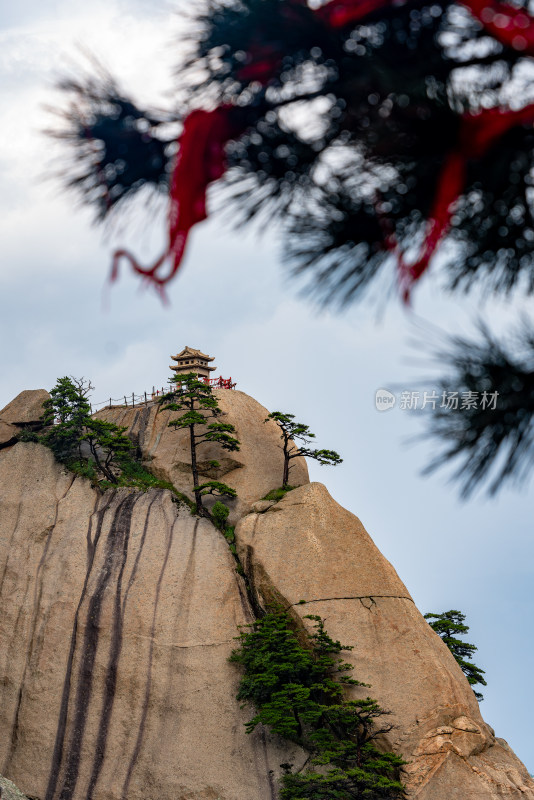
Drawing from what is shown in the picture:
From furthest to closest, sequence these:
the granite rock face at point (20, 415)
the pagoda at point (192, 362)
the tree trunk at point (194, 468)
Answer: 1. the pagoda at point (192, 362)
2. the granite rock face at point (20, 415)
3. the tree trunk at point (194, 468)

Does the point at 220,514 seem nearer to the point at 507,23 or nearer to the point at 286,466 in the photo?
the point at 286,466

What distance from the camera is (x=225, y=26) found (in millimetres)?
2502

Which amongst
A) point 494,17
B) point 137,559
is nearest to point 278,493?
point 137,559

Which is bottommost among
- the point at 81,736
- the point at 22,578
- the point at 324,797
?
the point at 324,797

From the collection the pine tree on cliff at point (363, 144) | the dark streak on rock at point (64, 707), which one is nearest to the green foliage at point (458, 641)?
the dark streak on rock at point (64, 707)

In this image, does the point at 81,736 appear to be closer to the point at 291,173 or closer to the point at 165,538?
the point at 165,538

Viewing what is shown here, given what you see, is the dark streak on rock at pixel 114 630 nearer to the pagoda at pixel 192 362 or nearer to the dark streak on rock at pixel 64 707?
the dark streak on rock at pixel 64 707

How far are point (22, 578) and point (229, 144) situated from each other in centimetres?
1375

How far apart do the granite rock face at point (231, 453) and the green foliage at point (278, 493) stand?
0.21 meters

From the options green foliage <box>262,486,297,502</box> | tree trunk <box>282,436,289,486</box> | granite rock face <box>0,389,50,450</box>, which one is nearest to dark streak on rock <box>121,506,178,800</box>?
green foliage <box>262,486,297,502</box>

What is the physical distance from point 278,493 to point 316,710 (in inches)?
172

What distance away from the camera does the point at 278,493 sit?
1578 centimetres

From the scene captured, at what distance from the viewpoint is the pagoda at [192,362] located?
1916 centimetres

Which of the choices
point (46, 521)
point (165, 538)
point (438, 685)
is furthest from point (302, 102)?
point (46, 521)
